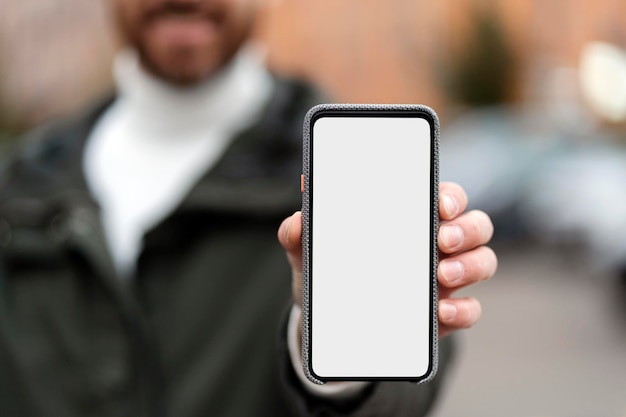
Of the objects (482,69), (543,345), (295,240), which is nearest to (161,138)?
(295,240)

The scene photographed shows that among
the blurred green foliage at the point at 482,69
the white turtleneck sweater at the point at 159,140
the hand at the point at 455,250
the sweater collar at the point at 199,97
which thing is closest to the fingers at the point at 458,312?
the hand at the point at 455,250

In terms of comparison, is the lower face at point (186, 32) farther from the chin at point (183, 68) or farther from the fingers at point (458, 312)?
the fingers at point (458, 312)

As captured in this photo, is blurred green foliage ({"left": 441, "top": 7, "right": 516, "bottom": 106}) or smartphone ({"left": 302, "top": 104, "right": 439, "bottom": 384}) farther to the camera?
blurred green foliage ({"left": 441, "top": 7, "right": 516, "bottom": 106})

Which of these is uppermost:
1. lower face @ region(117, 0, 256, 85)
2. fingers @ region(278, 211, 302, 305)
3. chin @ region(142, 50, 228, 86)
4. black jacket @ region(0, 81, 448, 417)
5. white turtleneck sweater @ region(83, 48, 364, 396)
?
fingers @ region(278, 211, 302, 305)

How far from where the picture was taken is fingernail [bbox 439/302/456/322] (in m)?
1.07

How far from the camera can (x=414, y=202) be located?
105cm

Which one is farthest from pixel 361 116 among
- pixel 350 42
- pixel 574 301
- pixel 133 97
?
pixel 350 42

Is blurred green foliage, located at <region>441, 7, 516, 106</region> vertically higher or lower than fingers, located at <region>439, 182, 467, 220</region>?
lower

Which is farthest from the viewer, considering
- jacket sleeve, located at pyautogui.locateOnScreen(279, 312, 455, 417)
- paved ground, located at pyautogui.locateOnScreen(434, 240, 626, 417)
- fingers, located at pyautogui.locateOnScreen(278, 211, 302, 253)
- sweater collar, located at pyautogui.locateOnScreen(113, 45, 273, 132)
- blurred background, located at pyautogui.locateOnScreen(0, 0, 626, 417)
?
blurred background, located at pyautogui.locateOnScreen(0, 0, 626, 417)

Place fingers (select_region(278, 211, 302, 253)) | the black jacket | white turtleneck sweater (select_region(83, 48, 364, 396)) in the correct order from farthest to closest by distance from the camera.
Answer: white turtleneck sweater (select_region(83, 48, 364, 396)) → the black jacket → fingers (select_region(278, 211, 302, 253))

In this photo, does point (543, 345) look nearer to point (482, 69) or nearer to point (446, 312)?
point (446, 312)

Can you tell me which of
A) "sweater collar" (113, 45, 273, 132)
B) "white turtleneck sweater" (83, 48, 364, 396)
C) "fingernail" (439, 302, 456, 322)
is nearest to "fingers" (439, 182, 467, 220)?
"fingernail" (439, 302, 456, 322)

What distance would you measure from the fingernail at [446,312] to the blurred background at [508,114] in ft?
5.44

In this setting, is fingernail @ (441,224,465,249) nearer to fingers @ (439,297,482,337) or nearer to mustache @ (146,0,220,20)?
fingers @ (439,297,482,337)
